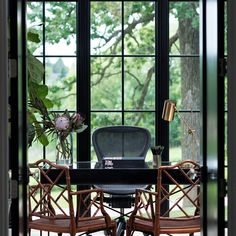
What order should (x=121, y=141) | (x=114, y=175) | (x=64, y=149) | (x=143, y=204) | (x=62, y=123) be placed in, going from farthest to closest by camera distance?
(x=121, y=141) < (x=64, y=149) < (x=62, y=123) < (x=114, y=175) < (x=143, y=204)

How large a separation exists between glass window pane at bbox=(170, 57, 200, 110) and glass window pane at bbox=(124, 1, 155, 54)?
13.4 inches

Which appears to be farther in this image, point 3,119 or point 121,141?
point 121,141

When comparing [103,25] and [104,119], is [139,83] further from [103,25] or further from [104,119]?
[103,25]

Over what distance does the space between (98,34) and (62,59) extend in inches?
19.9

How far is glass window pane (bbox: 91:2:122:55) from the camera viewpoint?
6.46m

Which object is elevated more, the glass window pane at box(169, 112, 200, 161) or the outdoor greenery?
the outdoor greenery

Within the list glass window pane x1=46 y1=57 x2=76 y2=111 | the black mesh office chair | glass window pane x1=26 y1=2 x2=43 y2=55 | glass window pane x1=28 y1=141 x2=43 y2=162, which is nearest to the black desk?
the black mesh office chair

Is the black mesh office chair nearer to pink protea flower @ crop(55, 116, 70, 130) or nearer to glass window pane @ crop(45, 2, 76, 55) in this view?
pink protea flower @ crop(55, 116, 70, 130)

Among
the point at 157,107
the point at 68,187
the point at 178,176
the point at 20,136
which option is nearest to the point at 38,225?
the point at 68,187

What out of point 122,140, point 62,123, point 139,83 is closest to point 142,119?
point 139,83

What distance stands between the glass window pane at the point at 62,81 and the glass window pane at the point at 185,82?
3.75ft

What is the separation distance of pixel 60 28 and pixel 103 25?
1.63 feet

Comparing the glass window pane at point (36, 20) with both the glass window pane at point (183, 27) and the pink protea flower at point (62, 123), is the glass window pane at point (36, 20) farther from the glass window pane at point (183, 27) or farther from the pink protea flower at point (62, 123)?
the glass window pane at point (183, 27)

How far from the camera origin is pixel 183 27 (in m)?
6.48
